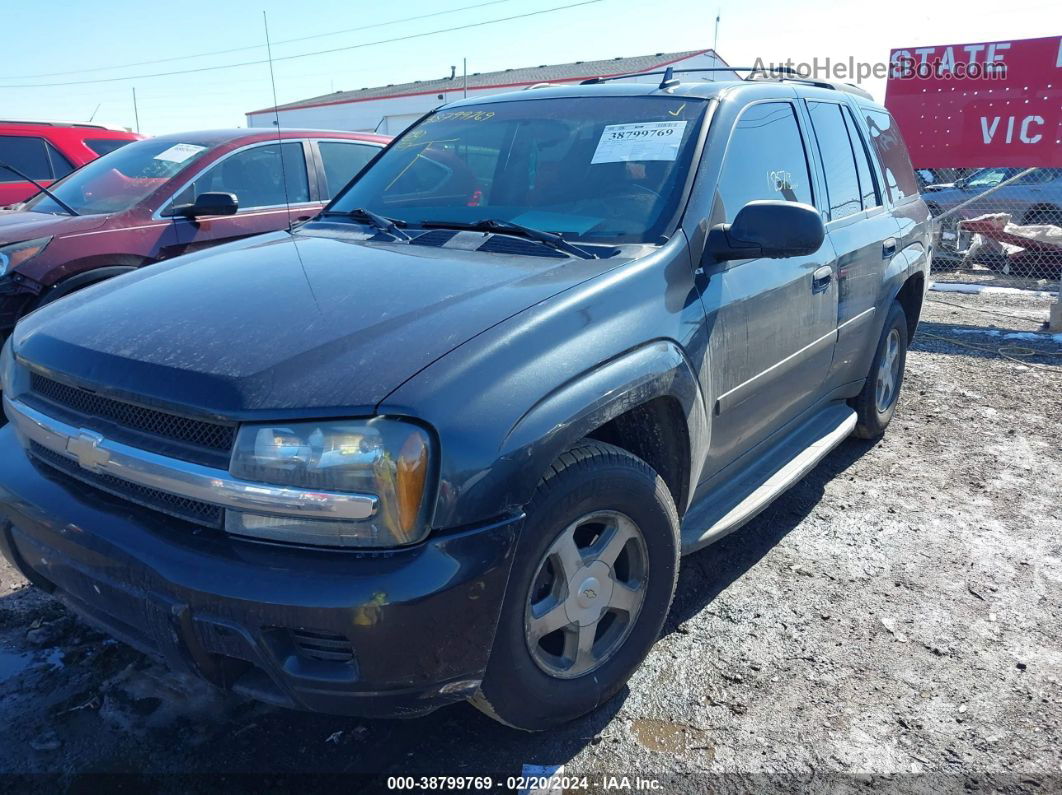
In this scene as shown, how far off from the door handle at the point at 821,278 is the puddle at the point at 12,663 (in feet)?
10.7

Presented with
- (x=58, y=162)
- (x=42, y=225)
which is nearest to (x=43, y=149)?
(x=58, y=162)

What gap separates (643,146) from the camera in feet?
9.72

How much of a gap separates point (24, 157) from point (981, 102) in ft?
35.0

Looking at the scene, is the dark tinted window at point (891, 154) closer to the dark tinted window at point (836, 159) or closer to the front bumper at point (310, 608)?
the dark tinted window at point (836, 159)

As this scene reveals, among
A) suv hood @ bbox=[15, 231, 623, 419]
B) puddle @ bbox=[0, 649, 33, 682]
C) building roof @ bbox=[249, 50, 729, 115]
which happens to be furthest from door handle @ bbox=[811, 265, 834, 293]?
building roof @ bbox=[249, 50, 729, 115]

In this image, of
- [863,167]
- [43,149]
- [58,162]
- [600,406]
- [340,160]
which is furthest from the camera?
[58,162]

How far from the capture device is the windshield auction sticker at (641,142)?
2.92m

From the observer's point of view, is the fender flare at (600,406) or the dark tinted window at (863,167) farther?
the dark tinted window at (863,167)

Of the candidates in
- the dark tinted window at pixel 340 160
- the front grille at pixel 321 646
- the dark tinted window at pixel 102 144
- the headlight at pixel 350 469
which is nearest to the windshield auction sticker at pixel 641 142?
the headlight at pixel 350 469

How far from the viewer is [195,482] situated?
1.89m

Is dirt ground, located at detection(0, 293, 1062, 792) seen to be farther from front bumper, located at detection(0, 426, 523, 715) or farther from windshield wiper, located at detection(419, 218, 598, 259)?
windshield wiper, located at detection(419, 218, 598, 259)

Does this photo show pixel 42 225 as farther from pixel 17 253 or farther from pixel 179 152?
pixel 179 152

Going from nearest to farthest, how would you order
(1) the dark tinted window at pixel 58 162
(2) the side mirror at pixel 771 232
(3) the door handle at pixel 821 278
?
(2) the side mirror at pixel 771 232 < (3) the door handle at pixel 821 278 < (1) the dark tinted window at pixel 58 162

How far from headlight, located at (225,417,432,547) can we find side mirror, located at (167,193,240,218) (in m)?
3.46
